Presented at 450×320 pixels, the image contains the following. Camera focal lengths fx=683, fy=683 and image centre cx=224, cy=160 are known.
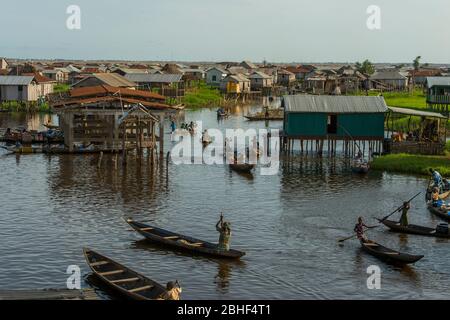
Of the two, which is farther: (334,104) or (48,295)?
(334,104)

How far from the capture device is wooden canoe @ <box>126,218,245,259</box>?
2603cm

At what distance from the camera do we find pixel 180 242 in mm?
27094

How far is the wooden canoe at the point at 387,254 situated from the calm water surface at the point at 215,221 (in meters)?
0.31

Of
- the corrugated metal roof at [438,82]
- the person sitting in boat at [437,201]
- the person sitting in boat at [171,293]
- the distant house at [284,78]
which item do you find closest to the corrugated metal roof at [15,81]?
the corrugated metal roof at [438,82]

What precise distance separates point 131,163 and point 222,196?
11919mm

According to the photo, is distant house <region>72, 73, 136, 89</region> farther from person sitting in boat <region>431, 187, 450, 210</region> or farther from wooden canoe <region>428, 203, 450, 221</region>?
wooden canoe <region>428, 203, 450, 221</region>

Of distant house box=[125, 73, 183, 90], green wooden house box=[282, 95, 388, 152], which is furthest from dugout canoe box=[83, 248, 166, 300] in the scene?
distant house box=[125, 73, 183, 90]

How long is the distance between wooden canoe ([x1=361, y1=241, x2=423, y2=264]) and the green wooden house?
78.0 feet

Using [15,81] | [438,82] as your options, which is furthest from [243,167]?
[15,81]

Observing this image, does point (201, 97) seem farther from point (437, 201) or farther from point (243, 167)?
point (437, 201)

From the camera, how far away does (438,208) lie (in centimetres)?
3319

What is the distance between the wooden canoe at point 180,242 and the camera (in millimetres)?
26031

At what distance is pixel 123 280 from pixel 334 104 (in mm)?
31925

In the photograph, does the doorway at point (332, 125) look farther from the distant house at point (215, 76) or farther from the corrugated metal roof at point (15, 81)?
the distant house at point (215, 76)
